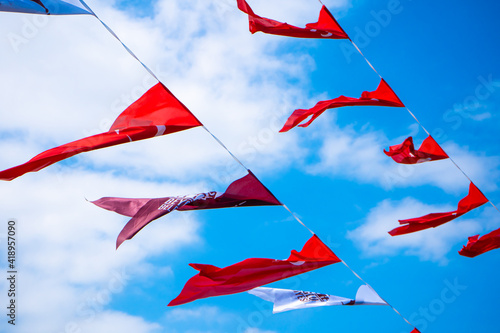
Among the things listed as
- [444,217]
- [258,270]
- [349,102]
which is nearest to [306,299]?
[258,270]

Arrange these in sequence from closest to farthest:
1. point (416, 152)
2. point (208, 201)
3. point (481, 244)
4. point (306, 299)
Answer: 1. point (208, 201)
2. point (306, 299)
3. point (416, 152)
4. point (481, 244)

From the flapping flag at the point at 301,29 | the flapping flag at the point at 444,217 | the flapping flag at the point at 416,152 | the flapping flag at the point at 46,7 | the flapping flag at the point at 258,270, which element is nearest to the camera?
the flapping flag at the point at 46,7

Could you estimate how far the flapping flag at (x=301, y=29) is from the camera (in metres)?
6.75

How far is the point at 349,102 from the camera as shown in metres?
7.14

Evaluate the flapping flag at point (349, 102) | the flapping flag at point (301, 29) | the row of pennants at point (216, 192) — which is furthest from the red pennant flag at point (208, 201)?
the flapping flag at point (301, 29)

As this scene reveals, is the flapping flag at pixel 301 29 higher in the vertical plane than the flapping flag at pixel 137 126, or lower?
higher

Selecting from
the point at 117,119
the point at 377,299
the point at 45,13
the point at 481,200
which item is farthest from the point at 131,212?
the point at 481,200

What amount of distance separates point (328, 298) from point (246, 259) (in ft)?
4.58

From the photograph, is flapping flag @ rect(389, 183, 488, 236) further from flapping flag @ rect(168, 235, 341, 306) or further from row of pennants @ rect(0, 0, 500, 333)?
flapping flag @ rect(168, 235, 341, 306)

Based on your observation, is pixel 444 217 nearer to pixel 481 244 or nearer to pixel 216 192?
pixel 481 244

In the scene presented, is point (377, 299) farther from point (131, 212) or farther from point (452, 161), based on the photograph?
point (131, 212)

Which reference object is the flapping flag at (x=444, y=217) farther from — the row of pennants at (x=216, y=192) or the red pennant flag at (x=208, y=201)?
the red pennant flag at (x=208, y=201)

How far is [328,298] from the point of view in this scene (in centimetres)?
663

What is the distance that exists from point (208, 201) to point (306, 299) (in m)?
2.22
